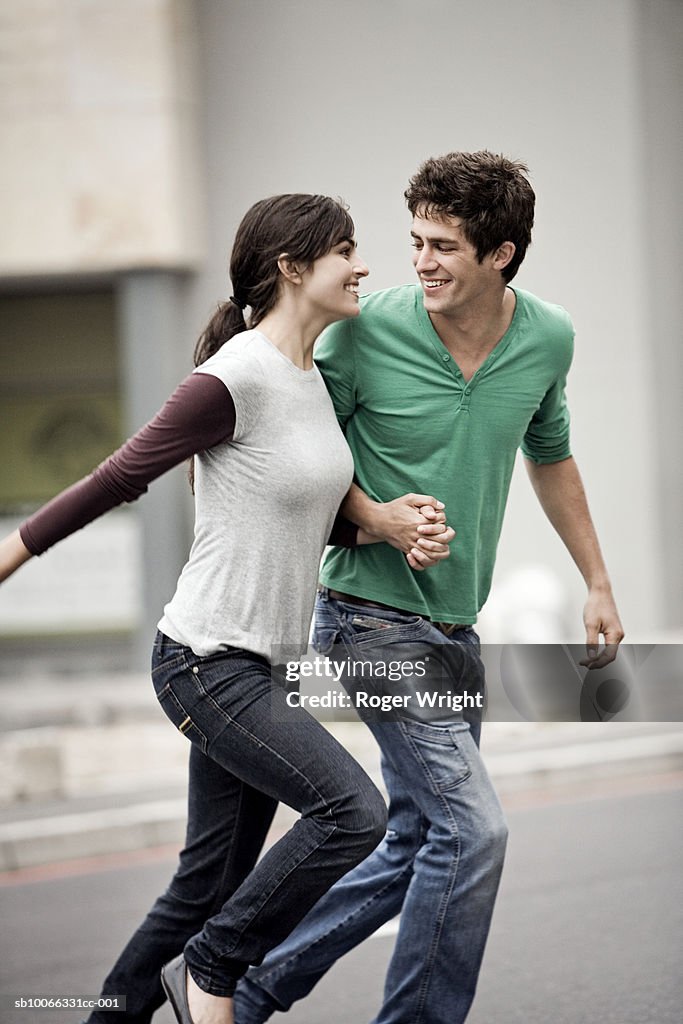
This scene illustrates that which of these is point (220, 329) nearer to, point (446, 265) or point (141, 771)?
point (446, 265)

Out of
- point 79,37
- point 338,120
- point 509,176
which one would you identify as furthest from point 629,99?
point 509,176

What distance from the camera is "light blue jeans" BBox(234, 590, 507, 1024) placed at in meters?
2.91

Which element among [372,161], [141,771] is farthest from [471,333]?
[372,161]

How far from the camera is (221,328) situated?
298cm

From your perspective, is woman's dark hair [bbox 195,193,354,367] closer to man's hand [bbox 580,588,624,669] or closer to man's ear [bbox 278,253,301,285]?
man's ear [bbox 278,253,301,285]

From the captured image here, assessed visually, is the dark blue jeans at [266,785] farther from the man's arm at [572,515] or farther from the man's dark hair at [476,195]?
the man's dark hair at [476,195]

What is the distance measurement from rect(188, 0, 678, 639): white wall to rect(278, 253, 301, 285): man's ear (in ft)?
24.4

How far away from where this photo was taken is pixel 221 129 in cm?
1152

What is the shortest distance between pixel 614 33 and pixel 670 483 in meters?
3.16

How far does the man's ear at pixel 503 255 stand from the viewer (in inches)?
117

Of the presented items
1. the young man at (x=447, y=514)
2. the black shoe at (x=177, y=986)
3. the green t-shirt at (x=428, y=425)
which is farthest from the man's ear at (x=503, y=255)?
the black shoe at (x=177, y=986)

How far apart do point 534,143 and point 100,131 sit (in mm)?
3089

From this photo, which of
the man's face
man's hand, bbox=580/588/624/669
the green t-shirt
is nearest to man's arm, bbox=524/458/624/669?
man's hand, bbox=580/588/624/669

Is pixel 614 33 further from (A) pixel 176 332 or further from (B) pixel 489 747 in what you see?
(B) pixel 489 747
